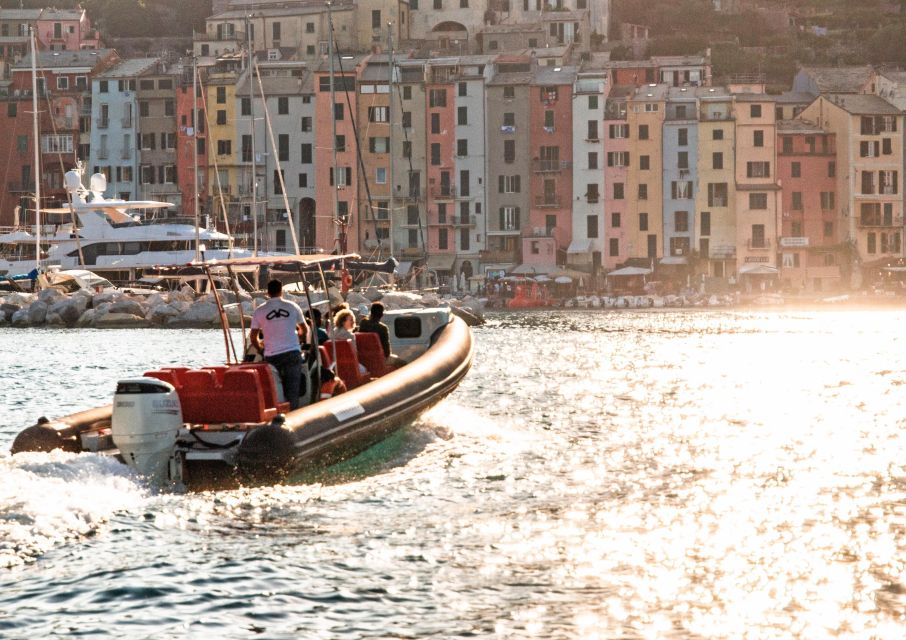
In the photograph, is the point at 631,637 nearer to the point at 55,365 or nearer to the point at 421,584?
the point at 421,584

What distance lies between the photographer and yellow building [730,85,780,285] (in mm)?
90500

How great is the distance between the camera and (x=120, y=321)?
56.8m

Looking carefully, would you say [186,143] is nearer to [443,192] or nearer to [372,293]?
[443,192]

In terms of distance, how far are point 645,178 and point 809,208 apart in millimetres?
10573

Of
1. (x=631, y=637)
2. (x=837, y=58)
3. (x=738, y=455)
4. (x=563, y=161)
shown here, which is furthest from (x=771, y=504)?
(x=837, y=58)

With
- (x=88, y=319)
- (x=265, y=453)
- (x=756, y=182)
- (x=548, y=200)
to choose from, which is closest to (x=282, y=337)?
(x=265, y=453)

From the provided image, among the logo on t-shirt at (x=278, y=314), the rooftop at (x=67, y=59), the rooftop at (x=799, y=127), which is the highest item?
the rooftop at (x=67, y=59)

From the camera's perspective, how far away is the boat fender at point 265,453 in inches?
520

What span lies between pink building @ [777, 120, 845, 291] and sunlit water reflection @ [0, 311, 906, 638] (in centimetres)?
7167

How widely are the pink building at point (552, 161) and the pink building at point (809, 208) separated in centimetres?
1304

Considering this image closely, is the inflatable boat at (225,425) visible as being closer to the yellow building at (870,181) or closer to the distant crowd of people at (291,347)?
the distant crowd of people at (291,347)

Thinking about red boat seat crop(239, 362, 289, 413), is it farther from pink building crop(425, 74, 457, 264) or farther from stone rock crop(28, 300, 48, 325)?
pink building crop(425, 74, 457, 264)

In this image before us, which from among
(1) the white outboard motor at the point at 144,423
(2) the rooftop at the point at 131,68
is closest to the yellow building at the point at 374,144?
(2) the rooftop at the point at 131,68

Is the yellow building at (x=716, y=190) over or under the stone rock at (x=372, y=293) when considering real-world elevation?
over
